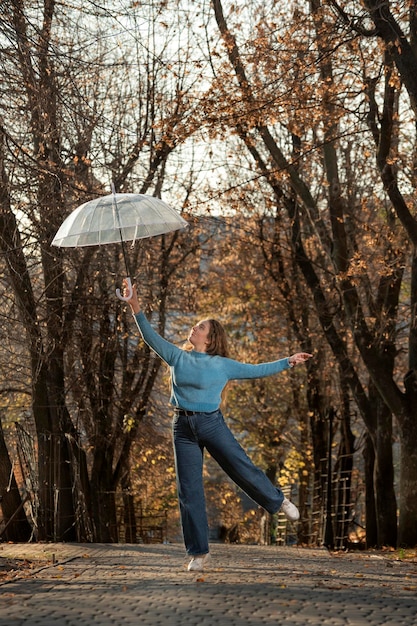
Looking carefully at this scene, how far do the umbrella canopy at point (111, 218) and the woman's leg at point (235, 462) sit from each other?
1907mm

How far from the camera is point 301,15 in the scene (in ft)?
49.1

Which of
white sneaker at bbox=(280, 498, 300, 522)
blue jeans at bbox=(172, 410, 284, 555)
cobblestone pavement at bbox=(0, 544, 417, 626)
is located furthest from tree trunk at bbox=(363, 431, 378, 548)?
blue jeans at bbox=(172, 410, 284, 555)

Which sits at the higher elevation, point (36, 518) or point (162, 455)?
point (162, 455)

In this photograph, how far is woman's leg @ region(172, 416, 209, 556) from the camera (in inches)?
350

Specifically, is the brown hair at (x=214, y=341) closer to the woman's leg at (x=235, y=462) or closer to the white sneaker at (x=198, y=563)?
the woman's leg at (x=235, y=462)

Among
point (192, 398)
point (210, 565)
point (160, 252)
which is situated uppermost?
point (160, 252)

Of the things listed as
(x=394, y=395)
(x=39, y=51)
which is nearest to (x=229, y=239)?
(x=394, y=395)

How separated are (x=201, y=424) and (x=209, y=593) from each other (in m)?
1.76

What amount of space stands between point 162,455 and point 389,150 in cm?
1794

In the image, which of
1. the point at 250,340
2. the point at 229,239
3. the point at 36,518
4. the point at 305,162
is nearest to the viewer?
the point at 36,518

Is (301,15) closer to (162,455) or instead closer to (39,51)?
(39,51)

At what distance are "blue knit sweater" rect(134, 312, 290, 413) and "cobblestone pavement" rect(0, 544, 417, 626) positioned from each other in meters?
1.38

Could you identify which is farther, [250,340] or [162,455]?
[250,340]

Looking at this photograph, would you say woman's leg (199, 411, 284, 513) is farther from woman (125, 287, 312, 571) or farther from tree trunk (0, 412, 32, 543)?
tree trunk (0, 412, 32, 543)
